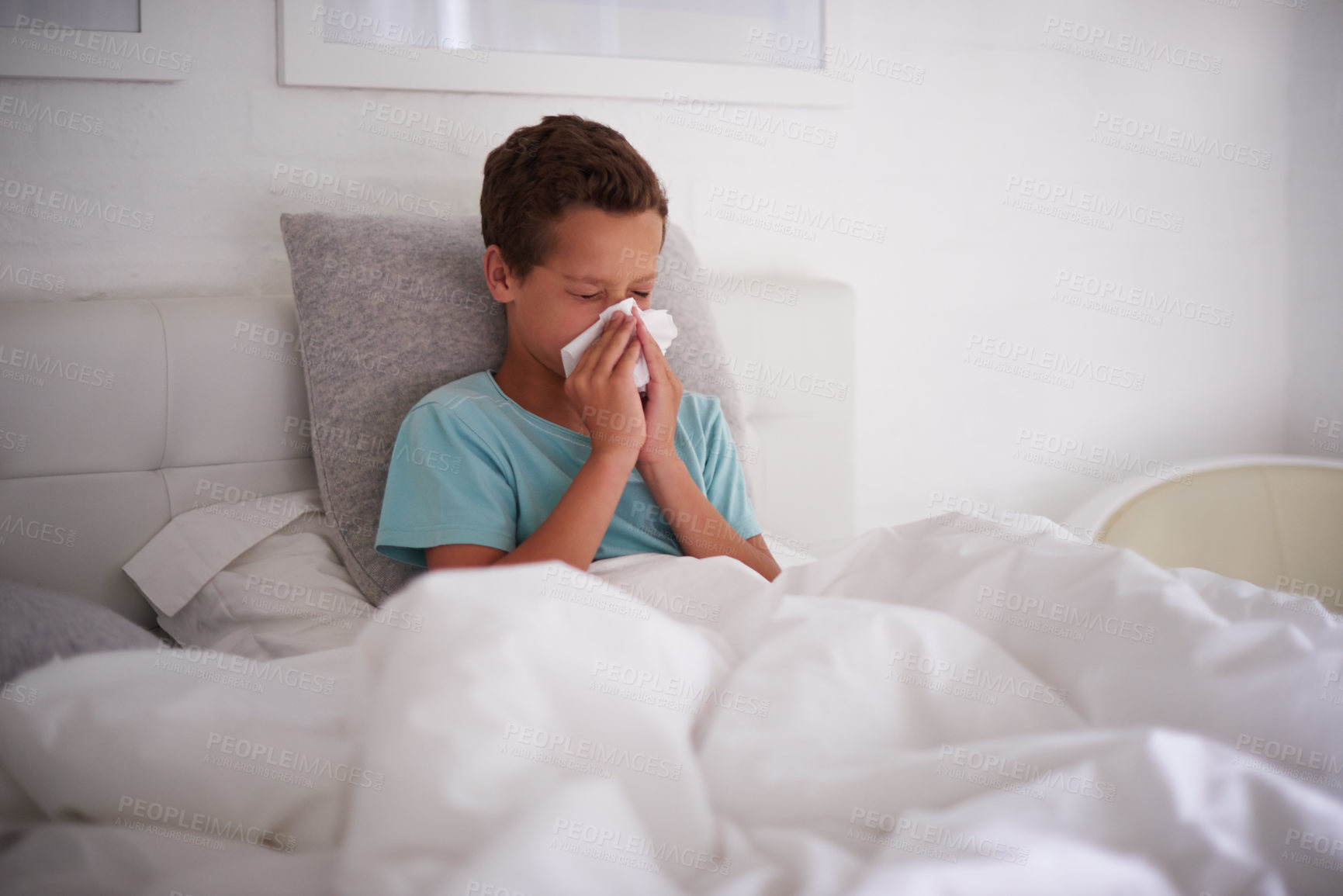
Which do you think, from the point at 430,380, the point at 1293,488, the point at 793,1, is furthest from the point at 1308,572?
the point at 430,380

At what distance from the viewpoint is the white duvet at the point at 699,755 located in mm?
443

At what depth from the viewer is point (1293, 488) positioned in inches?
69.6

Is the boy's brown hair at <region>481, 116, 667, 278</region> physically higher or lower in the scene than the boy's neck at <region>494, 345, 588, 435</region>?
higher

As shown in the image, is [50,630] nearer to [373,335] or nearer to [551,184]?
[373,335]

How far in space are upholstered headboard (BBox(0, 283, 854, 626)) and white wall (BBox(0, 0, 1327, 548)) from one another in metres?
0.18

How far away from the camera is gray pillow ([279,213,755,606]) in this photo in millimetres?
1077

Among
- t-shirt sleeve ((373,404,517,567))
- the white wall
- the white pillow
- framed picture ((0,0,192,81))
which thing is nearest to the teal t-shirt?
t-shirt sleeve ((373,404,517,567))

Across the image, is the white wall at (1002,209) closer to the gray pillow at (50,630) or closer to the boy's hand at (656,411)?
the boy's hand at (656,411)

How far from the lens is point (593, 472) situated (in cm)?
101

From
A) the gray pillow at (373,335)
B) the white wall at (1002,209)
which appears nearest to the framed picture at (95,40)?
the white wall at (1002,209)

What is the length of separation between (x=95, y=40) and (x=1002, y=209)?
5.27ft

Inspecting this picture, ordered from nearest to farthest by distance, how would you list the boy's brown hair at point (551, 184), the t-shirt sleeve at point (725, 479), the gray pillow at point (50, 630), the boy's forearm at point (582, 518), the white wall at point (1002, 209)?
the gray pillow at point (50, 630), the boy's forearm at point (582, 518), the boy's brown hair at point (551, 184), the t-shirt sleeve at point (725, 479), the white wall at point (1002, 209)

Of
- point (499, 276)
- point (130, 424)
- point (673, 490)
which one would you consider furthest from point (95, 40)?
point (673, 490)

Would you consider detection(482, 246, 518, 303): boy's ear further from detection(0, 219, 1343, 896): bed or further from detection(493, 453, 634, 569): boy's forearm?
detection(0, 219, 1343, 896): bed
